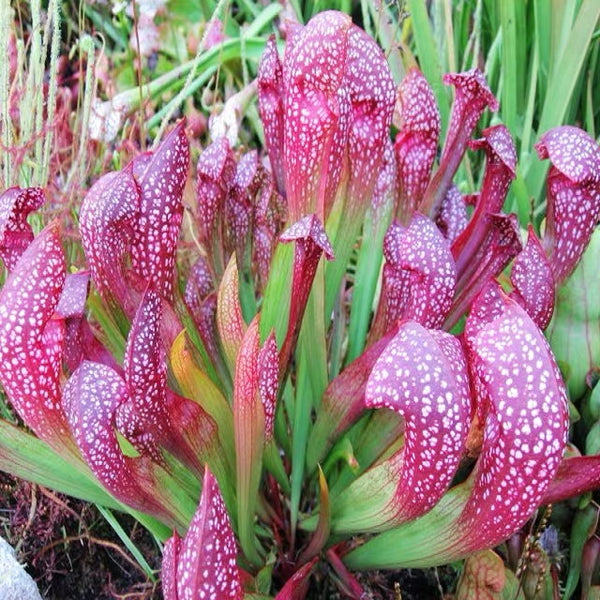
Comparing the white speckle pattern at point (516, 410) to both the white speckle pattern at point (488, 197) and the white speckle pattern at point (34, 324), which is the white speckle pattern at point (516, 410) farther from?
the white speckle pattern at point (34, 324)

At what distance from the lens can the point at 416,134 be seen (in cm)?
93

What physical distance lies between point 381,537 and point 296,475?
0.13 metres

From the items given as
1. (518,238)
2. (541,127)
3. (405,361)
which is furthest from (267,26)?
(405,361)

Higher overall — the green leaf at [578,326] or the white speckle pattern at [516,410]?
the white speckle pattern at [516,410]

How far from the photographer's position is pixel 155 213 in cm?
77

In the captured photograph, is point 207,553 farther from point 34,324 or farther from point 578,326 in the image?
point 578,326

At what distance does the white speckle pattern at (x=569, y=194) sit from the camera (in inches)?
31.7

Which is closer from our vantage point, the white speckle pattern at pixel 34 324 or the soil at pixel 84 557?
the white speckle pattern at pixel 34 324

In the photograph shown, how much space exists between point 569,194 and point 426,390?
0.38m

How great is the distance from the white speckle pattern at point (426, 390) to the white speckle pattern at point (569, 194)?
1.01ft

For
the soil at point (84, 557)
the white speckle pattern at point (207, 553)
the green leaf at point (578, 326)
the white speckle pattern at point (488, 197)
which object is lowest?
the soil at point (84, 557)

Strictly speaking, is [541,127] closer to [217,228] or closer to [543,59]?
[543,59]

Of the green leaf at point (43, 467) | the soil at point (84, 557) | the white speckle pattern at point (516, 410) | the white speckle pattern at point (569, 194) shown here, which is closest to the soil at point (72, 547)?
the soil at point (84, 557)

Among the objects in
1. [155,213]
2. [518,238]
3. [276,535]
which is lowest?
[276,535]
